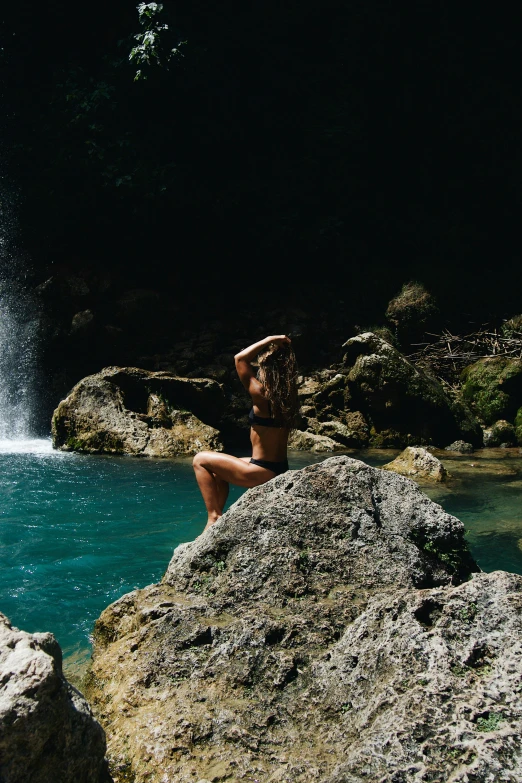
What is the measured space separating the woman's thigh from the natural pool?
1341 millimetres

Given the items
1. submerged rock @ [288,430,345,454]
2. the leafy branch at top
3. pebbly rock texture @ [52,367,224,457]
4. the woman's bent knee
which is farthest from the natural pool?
the leafy branch at top

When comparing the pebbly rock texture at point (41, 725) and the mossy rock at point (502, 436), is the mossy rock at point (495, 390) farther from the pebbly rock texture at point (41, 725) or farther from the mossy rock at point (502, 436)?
the pebbly rock texture at point (41, 725)

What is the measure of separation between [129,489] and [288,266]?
11021 mm

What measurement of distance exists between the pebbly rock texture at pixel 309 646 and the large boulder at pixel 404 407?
29.0ft

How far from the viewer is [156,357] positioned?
15.5m

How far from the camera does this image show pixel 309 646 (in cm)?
271

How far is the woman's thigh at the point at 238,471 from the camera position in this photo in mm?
4676

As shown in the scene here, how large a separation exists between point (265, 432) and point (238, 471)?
35cm

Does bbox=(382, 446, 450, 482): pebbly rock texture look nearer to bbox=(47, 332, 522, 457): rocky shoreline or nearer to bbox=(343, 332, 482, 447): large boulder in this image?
bbox=(47, 332, 522, 457): rocky shoreline

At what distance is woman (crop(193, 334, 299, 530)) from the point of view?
4641 mm

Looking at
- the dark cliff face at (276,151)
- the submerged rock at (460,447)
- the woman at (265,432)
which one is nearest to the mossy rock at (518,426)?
the submerged rock at (460,447)

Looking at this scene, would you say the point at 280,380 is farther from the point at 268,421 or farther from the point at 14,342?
the point at 14,342

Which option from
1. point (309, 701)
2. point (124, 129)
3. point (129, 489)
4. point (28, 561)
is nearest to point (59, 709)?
point (309, 701)

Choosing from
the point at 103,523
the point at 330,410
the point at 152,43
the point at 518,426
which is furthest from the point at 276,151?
the point at 103,523
